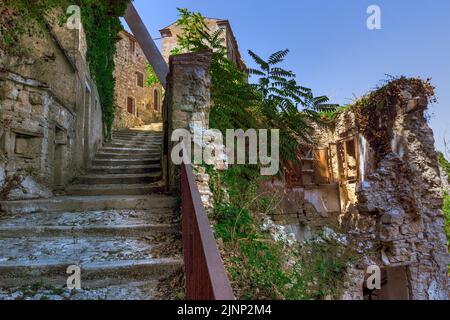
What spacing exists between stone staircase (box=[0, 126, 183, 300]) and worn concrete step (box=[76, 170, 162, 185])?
0.15 metres

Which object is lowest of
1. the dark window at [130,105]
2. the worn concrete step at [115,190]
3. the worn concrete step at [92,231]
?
the worn concrete step at [92,231]

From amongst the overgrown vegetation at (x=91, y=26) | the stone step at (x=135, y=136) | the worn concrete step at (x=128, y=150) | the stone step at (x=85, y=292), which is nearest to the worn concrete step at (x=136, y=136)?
the stone step at (x=135, y=136)

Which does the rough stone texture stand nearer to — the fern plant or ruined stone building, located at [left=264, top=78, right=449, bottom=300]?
ruined stone building, located at [left=264, top=78, right=449, bottom=300]

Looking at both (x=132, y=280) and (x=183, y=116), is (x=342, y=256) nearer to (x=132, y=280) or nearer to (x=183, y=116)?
(x=183, y=116)

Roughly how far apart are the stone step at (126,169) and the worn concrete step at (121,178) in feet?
0.83

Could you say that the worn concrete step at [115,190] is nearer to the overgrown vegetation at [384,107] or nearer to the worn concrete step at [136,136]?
the worn concrete step at [136,136]

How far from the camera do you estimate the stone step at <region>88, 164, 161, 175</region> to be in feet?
19.1

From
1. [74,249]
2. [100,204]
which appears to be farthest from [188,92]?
[74,249]

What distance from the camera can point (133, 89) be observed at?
20844 millimetres

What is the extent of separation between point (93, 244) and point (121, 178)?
2476mm

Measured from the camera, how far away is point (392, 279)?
27.7 ft

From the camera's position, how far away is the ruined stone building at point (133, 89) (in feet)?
63.8

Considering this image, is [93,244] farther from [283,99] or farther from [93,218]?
[283,99]
